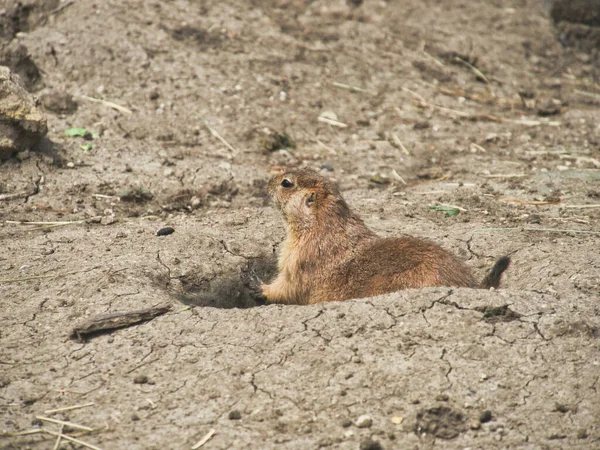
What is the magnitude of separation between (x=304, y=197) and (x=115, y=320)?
1732mm

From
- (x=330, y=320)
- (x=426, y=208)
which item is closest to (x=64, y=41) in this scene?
(x=426, y=208)

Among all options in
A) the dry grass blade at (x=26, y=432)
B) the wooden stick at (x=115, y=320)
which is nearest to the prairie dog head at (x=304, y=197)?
the wooden stick at (x=115, y=320)

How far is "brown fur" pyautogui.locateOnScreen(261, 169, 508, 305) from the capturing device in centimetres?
460

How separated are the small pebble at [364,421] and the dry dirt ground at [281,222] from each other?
15 millimetres

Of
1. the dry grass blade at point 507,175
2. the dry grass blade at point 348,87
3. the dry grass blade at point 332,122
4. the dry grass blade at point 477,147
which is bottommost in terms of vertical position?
the dry grass blade at point 507,175

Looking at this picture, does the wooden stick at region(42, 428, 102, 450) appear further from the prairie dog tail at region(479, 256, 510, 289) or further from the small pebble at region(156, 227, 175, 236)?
the prairie dog tail at region(479, 256, 510, 289)

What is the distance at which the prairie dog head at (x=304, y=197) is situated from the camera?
521 centimetres

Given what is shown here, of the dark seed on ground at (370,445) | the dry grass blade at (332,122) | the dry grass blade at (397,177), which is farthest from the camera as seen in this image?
the dry grass blade at (332,122)

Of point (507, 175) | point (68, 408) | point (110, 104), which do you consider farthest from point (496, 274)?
point (110, 104)

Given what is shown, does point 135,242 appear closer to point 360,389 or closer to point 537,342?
point 360,389

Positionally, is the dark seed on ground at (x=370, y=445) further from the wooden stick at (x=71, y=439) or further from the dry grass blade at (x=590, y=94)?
the dry grass blade at (x=590, y=94)

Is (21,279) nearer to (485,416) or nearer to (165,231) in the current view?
(165,231)

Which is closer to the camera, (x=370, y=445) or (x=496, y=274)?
(x=370, y=445)

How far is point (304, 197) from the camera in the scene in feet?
17.3
